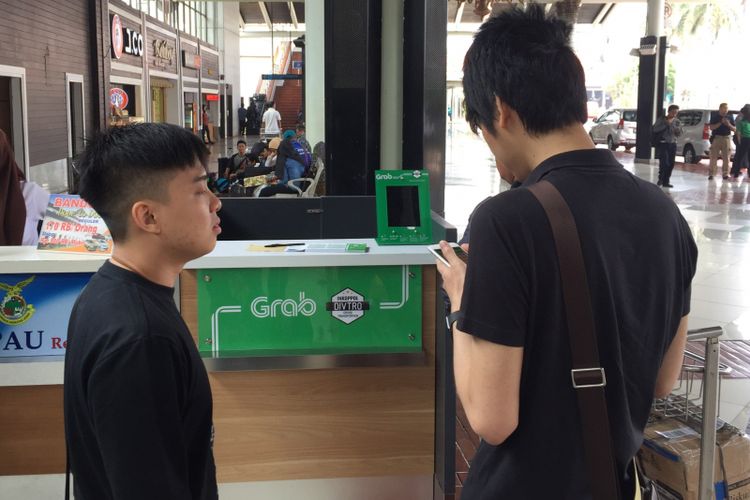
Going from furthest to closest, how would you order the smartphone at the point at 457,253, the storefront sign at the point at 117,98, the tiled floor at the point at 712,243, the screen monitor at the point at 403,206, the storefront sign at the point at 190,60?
the storefront sign at the point at 190,60 → the storefront sign at the point at 117,98 → the tiled floor at the point at 712,243 → the screen monitor at the point at 403,206 → the smartphone at the point at 457,253

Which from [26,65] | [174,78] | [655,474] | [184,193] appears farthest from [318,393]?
[174,78]

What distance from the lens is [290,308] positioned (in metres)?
3.03

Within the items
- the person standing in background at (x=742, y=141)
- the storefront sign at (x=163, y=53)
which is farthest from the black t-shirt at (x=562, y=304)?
the storefront sign at (x=163, y=53)

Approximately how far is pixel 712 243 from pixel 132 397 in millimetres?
10644

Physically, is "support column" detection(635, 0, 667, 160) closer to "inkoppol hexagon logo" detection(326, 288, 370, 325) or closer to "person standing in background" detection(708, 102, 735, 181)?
"person standing in background" detection(708, 102, 735, 181)

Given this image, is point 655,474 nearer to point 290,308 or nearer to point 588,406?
point 588,406

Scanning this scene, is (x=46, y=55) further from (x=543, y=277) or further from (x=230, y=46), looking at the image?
(x=230, y=46)

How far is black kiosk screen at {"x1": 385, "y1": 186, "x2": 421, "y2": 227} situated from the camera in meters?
3.22

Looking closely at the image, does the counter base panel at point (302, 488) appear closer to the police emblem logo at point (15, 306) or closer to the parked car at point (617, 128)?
the police emblem logo at point (15, 306)

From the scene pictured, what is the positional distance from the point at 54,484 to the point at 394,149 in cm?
296

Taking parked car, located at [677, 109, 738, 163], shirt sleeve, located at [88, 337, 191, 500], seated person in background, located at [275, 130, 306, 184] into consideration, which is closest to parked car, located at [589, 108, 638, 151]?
parked car, located at [677, 109, 738, 163]

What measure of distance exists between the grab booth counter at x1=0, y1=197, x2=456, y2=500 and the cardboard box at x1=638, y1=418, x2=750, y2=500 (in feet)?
3.04

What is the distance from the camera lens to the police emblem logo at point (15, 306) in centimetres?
287

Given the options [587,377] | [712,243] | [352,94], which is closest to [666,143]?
[712,243]
